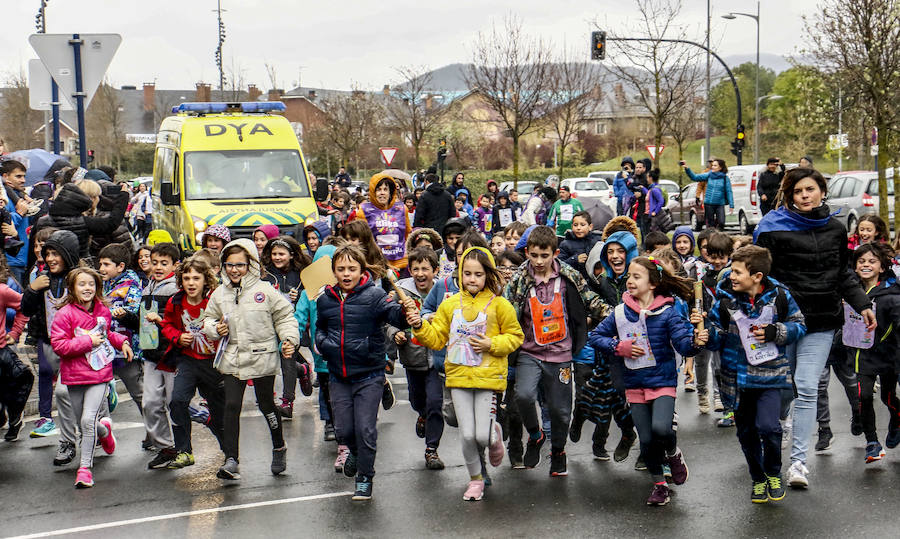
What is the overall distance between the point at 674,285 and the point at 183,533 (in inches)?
137

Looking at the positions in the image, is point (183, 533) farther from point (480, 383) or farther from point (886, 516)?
point (886, 516)

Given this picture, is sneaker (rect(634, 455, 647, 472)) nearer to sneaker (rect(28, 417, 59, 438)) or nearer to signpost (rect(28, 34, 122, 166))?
sneaker (rect(28, 417, 59, 438))

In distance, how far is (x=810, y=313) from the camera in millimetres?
7086

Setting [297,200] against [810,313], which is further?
[297,200]

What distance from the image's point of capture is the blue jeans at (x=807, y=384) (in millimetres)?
7152

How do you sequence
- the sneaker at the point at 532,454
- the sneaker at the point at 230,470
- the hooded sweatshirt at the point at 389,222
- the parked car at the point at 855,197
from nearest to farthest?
the sneaker at the point at 230,470
the sneaker at the point at 532,454
the hooded sweatshirt at the point at 389,222
the parked car at the point at 855,197

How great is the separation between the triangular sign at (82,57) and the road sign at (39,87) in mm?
2880

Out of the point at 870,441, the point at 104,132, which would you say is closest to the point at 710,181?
the point at 870,441

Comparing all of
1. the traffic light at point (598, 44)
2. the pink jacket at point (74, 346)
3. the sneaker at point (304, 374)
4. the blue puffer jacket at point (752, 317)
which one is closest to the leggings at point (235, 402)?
the sneaker at point (304, 374)

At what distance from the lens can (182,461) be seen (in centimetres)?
805

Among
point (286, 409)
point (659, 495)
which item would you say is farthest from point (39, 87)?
point (659, 495)

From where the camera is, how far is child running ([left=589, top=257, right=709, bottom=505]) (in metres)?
6.79

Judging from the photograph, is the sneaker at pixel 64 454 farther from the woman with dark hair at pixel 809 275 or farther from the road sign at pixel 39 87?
the road sign at pixel 39 87

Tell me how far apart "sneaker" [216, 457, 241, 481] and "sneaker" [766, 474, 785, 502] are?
11.9 feet
